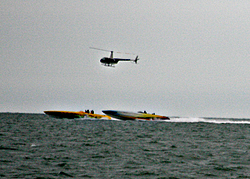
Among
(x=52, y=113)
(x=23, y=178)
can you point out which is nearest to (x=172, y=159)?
(x=23, y=178)

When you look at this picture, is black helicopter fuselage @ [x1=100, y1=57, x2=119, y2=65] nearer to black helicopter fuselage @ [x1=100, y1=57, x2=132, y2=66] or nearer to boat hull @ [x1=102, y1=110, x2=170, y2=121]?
black helicopter fuselage @ [x1=100, y1=57, x2=132, y2=66]

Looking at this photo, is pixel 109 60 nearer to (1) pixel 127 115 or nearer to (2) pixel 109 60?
(2) pixel 109 60

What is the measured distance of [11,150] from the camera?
2542cm

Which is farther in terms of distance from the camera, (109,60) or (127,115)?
(127,115)

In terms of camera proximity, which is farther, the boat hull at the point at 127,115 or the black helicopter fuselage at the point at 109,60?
the boat hull at the point at 127,115

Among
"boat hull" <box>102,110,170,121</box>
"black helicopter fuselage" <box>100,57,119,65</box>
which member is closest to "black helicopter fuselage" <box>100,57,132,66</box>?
"black helicopter fuselage" <box>100,57,119,65</box>

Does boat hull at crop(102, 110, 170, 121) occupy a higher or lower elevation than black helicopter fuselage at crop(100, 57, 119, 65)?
lower

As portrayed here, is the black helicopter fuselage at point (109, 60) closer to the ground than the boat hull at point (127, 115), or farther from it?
farther from it

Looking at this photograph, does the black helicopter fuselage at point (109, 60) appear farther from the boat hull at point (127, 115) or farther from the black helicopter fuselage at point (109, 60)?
the boat hull at point (127, 115)

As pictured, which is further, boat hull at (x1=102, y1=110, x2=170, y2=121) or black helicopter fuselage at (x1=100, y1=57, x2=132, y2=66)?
boat hull at (x1=102, y1=110, x2=170, y2=121)

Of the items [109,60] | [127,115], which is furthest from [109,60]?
[127,115]

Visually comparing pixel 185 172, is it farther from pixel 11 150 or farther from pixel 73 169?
pixel 11 150

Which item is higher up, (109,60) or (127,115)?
A: (109,60)

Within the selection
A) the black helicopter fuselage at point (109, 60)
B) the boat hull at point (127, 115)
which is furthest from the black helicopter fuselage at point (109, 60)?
the boat hull at point (127, 115)
